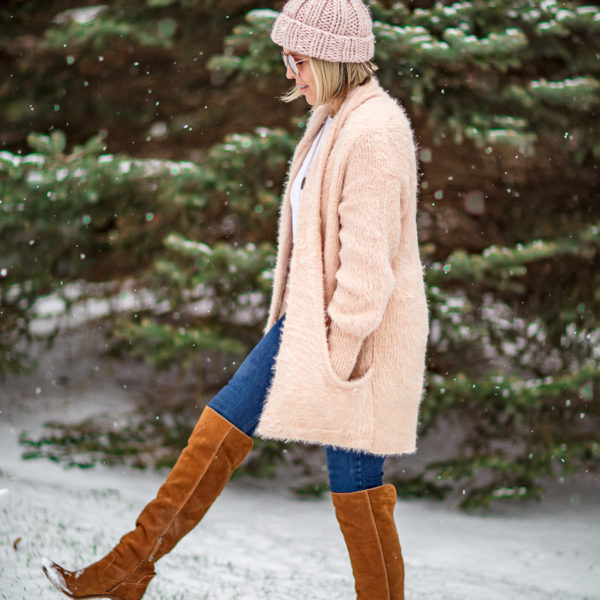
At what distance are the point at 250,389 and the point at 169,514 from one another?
41cm

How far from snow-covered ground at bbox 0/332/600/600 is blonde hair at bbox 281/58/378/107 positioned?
203cm

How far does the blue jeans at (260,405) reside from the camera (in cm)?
224

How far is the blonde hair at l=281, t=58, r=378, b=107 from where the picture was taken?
2227 millimetres

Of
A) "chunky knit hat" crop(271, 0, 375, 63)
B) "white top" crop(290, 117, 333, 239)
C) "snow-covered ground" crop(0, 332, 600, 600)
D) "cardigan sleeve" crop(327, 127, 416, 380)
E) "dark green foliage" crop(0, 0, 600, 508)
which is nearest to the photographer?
"cardigan sleeve" crop(327, 127, 416, 380)

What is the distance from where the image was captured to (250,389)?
2.31 metres

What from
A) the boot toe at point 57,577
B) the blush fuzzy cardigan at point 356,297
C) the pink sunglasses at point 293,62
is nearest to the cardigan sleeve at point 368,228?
the blush fuzzy cardigan at point 356,297

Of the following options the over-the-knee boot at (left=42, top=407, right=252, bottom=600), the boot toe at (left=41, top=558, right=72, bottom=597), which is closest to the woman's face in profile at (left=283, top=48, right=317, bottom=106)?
the over-the-knee boot at (left=42, top=407, right=252, bottom=600)

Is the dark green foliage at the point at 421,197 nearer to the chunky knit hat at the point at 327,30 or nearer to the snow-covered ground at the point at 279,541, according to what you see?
the snow-covered ground at the point at 279,541

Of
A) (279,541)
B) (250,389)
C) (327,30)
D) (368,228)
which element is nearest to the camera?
(368,228)

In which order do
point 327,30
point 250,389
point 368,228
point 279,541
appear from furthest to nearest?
point 279,541 < point 250,389 < point 327,30 < point 368,228

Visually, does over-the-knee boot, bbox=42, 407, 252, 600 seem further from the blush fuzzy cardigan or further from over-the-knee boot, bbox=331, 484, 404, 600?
over-the-knee boot, bbox=331, 484, 404, 600

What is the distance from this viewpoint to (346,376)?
214 cm

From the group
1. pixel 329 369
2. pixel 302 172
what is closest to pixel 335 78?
pixel 302 172

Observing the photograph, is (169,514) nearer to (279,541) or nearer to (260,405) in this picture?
(260,405)
